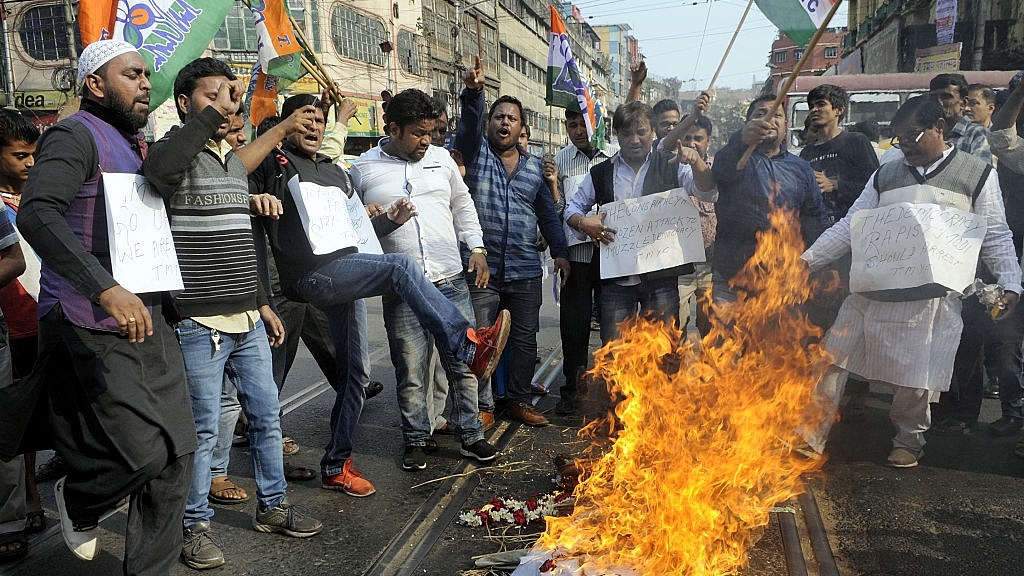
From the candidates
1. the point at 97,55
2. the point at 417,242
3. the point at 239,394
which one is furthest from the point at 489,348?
the point at 97,55

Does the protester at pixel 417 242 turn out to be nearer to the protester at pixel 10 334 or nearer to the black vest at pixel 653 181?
the black vest at pixel 653 181

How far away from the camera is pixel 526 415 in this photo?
546 centimetres

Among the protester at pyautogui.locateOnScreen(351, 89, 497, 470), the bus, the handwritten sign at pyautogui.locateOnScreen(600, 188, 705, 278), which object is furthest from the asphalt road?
the bus

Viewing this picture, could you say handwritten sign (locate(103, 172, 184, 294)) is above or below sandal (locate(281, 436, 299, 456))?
above

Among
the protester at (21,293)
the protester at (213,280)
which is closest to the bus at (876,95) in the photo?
the protester at (213,280)

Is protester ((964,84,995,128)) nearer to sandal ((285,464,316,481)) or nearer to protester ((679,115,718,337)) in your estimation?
protester ((679,115,718,337))

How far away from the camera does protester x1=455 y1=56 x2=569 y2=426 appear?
536cm

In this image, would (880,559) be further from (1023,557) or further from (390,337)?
(390,337)

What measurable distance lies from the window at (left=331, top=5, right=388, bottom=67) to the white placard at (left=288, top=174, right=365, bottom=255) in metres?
30.7

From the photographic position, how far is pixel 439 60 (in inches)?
1629

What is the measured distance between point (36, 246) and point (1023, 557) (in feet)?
14.3

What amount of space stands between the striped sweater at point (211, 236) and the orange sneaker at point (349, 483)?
1.40 metres

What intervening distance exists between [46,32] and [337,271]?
30.0 metres

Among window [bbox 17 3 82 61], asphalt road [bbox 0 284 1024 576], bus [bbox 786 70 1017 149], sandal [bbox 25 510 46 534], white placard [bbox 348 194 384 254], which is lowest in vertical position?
asphalt road [bbox 0 284 1024 576]
